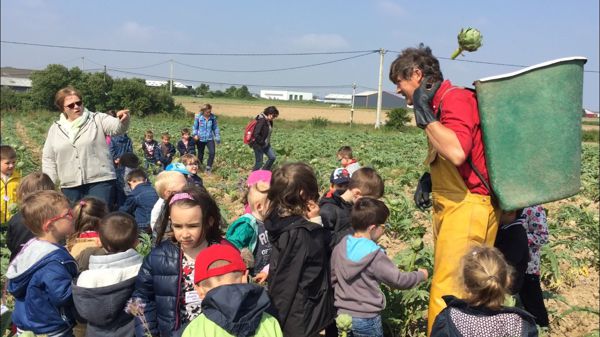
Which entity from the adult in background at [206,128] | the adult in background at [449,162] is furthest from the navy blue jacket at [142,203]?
the adult in background at [206,128]

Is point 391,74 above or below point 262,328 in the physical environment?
above

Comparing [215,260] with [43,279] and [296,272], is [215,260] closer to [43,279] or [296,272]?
[296,272]

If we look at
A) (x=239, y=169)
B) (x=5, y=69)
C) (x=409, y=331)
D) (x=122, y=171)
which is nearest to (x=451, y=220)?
(x=409, y=331)

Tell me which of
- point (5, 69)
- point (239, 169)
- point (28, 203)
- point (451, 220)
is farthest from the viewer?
point (5, 69)

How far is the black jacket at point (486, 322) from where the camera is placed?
2410mm

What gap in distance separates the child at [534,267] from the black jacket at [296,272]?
1.92m

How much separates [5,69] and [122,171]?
405 ft

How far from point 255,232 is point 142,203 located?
7.56 ft

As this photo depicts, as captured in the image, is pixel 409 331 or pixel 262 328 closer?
pixel 262 328

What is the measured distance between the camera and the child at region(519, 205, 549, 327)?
3998mm

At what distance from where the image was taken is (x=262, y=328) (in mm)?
2361

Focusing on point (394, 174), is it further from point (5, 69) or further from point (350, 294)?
point (5, 69)

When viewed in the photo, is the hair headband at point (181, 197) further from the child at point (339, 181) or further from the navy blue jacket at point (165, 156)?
the navy blue jacket at point (165, 156)

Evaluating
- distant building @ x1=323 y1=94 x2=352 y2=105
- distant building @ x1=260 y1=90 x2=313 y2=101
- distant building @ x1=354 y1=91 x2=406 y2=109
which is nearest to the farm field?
distant building @ x1=354 y1=91 x2=406 y2=109
